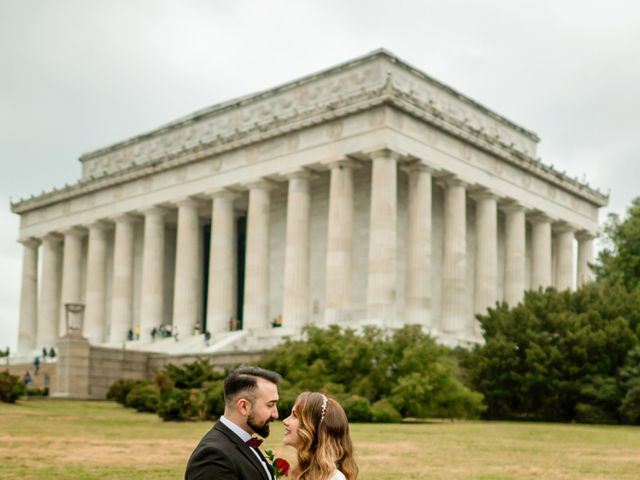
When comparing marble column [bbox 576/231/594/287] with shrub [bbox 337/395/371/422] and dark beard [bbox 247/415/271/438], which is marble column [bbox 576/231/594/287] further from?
dark beard [bbox 247/415/271/438]

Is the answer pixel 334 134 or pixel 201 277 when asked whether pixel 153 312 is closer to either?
pixel 201 277

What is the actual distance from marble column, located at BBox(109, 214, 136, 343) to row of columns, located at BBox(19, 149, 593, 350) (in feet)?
0.28

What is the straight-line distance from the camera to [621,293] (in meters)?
44.6

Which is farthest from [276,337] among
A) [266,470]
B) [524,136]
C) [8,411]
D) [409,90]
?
[266,470]

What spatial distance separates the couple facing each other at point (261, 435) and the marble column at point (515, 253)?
65.7 meters

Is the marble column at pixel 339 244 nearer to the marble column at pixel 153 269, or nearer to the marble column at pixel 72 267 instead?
the marble column at pixel 153 269

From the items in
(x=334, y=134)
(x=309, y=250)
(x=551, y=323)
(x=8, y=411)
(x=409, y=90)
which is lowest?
(x=8, y=411)

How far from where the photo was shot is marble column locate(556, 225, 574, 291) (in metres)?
78.6

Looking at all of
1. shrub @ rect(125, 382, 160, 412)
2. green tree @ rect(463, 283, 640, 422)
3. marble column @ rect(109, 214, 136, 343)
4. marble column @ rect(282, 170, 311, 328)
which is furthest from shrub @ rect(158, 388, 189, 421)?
marble column @ rect(109, 214, 136, 343)

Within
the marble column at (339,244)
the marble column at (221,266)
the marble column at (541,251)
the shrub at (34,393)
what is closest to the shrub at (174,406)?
the shrub at (34,393)

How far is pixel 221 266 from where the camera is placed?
228 feet

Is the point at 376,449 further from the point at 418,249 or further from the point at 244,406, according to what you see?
the point at 418,249

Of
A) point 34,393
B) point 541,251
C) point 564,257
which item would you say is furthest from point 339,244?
point 564,257

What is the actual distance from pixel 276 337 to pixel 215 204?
1493 centimetres
